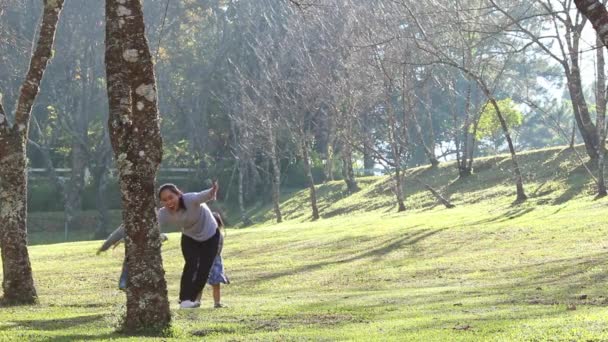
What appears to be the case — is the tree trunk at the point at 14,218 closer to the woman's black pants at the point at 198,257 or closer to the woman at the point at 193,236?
the woman at the point at 193,236

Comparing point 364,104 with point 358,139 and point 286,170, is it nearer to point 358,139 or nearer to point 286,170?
point 358,139

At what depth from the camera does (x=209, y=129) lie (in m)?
69.9

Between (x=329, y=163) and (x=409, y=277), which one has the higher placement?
(x=329, y=163)

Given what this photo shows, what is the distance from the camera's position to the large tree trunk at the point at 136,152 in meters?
10.6

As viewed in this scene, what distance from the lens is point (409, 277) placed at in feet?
76.5

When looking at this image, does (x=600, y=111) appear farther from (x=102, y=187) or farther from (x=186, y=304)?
(x=102, y=187)

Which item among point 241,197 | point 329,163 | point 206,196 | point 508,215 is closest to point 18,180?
point 206,196

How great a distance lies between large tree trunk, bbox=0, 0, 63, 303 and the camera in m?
15.2

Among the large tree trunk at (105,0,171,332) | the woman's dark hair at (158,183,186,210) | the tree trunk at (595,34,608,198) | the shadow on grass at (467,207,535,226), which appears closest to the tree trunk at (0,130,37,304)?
the woman's dark hair at (158,183,186,210)

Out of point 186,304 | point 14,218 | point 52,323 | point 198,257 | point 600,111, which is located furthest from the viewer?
point 600,111

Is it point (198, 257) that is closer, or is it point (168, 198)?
point (168, 198)

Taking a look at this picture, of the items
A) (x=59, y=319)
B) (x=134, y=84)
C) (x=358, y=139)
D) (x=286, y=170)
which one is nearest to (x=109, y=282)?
(x=59, y=319)

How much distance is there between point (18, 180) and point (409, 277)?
1084 centimetres

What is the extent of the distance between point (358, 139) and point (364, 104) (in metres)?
4.57
